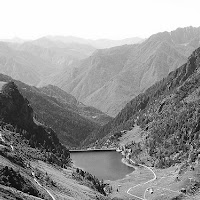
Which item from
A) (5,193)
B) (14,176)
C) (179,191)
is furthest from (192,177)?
(5,193)

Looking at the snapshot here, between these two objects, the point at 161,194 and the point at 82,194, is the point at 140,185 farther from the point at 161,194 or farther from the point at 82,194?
the point at 82,194

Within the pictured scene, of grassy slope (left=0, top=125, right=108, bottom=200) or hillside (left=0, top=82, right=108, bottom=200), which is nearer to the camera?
grassy slope (left=0, top=125, right=108, bottom=200)

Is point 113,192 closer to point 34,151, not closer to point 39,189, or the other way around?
point 34,151

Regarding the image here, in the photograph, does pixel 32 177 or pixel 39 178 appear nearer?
pixel 32 177

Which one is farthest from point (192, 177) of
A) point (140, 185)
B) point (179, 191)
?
point (140, 185)

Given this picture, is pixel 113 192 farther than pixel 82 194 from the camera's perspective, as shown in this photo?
Yes

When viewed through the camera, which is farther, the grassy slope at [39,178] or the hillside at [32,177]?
the hillside at [32,177]

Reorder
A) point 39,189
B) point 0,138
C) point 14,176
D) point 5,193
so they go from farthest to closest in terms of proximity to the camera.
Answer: point 0,138 < point 39,189 < point 14,176 < point 5,193

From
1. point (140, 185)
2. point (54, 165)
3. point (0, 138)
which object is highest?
point (0, 138)

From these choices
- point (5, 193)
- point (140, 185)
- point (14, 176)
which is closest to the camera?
point (5, 193)

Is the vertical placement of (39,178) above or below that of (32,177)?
below

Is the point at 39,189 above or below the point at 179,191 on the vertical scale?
above
